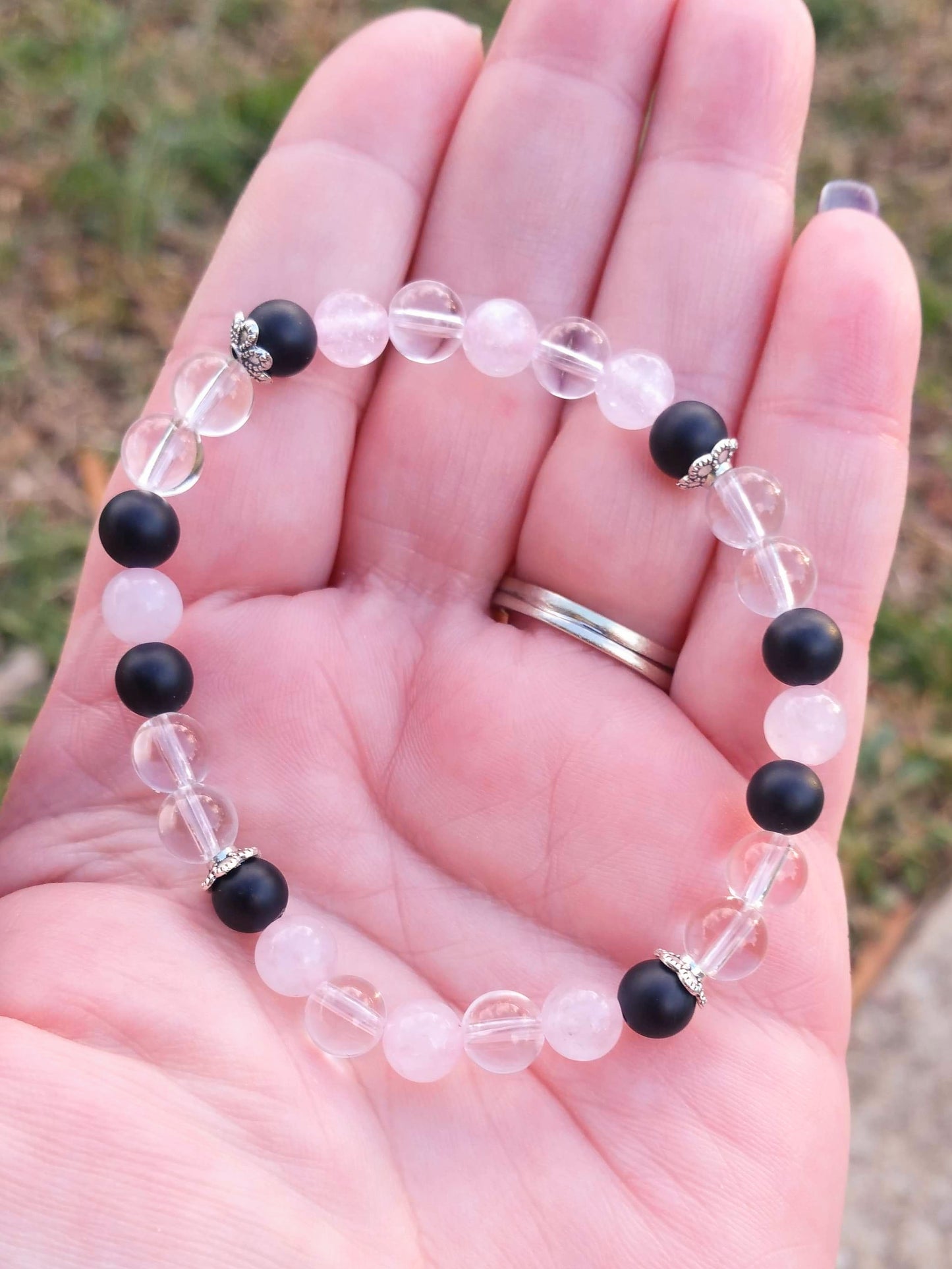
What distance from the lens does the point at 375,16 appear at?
3422 millimetres

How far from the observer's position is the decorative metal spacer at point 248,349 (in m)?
2.02

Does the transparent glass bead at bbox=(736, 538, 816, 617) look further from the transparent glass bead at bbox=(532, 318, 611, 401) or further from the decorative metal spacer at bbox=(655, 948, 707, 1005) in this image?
the decorative metal spacer at bbox=(655, 948, 707, 1005)

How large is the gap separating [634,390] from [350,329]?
50cm

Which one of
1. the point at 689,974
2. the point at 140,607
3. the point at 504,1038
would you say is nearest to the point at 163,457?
the point at 140,607

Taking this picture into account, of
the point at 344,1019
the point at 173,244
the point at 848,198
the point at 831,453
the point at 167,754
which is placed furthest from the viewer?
the point at 173,244

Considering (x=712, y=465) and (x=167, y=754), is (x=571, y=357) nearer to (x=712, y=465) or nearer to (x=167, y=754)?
(x=712, y=465)

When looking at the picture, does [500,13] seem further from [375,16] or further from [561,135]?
[561,135]

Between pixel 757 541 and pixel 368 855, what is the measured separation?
0.81 meters

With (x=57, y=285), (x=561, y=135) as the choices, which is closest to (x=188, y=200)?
(x=57, y=285)

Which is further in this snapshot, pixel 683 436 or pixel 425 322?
pixel 425 322

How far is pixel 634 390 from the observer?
2051 millimetres

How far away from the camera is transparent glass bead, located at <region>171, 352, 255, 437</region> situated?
6.71ft

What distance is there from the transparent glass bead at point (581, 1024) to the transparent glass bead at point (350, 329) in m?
1.11

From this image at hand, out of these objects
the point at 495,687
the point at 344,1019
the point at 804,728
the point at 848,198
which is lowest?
the point at 344,1019
